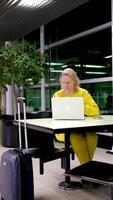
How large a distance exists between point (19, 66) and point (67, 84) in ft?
6.51

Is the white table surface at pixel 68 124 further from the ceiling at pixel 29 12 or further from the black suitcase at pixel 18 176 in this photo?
the ceiling at pixel 29 12

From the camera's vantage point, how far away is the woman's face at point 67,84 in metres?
2.83

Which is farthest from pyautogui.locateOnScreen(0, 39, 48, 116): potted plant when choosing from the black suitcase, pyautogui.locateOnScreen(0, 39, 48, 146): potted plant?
the black suitcase

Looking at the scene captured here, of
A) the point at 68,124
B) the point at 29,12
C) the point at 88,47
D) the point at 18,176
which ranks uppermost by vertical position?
the point at 29,12

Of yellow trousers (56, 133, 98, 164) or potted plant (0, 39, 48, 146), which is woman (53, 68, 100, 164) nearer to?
yellow trousers (56, 133, 98, 164)

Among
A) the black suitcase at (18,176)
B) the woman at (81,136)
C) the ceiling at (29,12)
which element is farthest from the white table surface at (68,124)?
the ceiling at (29,12)

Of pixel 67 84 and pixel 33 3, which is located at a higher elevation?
pixel 33 3

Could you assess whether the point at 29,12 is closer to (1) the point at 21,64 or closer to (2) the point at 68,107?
(1) the point at 21,64

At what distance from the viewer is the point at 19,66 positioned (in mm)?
4629

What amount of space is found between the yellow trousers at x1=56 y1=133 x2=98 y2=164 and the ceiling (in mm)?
2635

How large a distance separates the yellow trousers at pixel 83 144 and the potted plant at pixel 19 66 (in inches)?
83.4

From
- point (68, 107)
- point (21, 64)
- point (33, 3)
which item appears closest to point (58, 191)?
point (68, 107)

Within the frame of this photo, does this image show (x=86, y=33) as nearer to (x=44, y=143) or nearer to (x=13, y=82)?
(x=13, y=82)

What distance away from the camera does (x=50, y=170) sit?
135 inches
